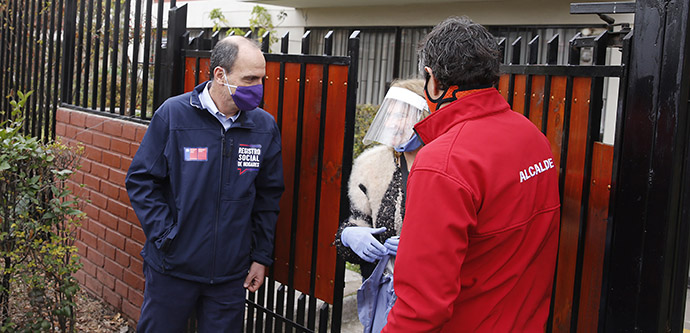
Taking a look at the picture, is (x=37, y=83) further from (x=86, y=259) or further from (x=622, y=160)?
(x=622, y=160)

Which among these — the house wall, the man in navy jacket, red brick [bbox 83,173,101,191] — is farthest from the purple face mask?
the house wall

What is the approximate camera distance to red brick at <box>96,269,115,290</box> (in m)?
4.98

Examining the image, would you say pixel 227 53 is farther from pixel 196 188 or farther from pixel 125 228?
pixel 125 228

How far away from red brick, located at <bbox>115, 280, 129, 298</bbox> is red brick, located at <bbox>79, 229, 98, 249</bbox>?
484mm

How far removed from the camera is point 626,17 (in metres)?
7.91

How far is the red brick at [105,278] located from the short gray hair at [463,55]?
3.79 metres

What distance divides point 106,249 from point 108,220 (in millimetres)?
255

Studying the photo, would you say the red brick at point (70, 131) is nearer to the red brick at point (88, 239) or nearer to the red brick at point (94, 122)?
the red brick at point (94, 122)

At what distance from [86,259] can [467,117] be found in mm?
4336

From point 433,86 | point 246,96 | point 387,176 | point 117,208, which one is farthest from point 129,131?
point 433,86

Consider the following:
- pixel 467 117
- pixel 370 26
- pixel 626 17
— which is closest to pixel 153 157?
pixel 467 117

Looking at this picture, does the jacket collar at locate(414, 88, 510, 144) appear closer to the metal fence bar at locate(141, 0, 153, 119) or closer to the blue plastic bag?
the blue plastic bag

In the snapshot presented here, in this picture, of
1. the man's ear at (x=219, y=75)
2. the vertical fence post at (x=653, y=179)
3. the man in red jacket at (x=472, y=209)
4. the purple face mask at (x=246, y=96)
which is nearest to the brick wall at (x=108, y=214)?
the man's ear at (x=219, y=75)

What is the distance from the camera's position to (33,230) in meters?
4.10
